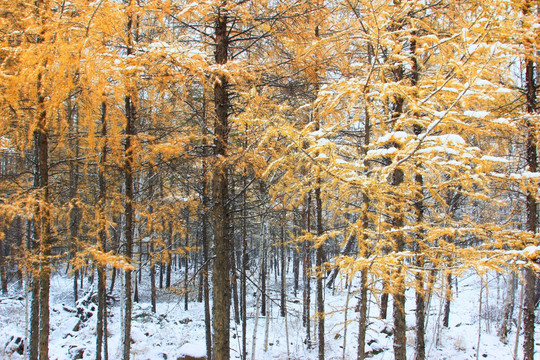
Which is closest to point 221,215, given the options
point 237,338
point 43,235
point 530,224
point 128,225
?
point 128,225

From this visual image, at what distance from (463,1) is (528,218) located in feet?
15.5

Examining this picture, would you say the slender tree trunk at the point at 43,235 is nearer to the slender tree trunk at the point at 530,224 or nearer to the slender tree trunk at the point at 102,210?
the slender tree trunk at the point at 102,210

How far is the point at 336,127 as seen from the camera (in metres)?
3.42

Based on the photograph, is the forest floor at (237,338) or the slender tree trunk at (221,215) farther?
the forest floor at (237,338)

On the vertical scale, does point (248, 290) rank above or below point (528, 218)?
below

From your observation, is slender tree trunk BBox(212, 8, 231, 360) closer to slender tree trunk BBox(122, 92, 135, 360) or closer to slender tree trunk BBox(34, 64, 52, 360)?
slender tree trunk BBox(122, 92, 135, 360)

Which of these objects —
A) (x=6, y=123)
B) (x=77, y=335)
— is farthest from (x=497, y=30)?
(x=77, y=335)

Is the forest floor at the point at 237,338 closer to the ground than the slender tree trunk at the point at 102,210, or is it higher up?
closer to the ground

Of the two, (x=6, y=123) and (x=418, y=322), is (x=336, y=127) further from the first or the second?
(x=418, y=322)

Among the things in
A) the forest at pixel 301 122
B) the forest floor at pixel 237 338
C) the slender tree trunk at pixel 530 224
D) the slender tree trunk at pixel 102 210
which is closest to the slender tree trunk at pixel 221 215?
the forest at pixel 301 122

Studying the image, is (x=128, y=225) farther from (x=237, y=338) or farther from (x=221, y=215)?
(x=237, y=338)

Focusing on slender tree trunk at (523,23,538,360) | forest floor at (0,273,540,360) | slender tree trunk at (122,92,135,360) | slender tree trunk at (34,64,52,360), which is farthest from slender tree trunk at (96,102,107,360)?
slender tree trunk at (523,23,538,360)

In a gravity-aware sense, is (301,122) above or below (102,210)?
above

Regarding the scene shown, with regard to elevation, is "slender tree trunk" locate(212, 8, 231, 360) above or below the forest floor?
above
